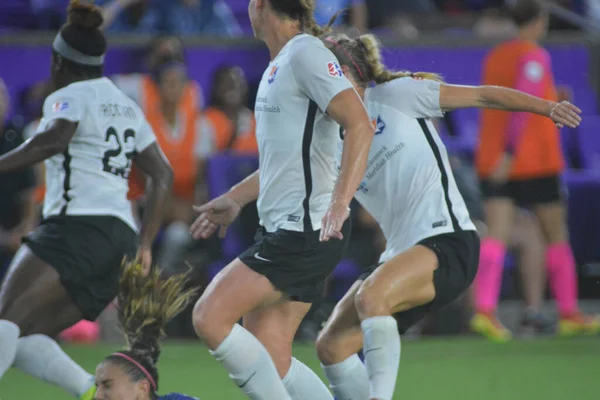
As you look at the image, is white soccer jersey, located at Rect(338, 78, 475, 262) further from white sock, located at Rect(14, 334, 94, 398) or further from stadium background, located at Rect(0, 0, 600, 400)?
stadium background, located at Rect(0, 0, 600, 400)

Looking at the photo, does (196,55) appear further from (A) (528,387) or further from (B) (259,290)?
(B) (259,290)

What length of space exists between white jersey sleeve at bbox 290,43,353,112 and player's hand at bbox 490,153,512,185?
452 centimetres

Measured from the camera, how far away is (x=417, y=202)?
203 inches

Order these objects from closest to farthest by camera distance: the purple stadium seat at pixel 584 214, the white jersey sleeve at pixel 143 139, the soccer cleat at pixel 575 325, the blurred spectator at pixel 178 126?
the white jersey sleeve at pixel 143 139
the soccer cleat at pixel 575 325
the blurred spectator at pixel 178 126
the purple stadium seat at pixel 584 214

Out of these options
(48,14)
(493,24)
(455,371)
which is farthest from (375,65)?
(493,24)

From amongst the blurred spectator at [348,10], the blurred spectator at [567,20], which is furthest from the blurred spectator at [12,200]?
the blurred spectator at [567,20]

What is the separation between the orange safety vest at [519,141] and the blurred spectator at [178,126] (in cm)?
232

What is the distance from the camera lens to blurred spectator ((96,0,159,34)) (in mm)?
10977

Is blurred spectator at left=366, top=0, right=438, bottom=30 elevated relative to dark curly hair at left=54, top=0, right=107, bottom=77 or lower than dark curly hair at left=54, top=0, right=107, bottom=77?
lower

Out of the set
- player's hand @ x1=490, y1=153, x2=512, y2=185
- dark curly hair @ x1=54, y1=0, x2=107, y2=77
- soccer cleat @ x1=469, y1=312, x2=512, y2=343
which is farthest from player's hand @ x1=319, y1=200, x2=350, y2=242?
player's hand @ x1=490, y1=153, x2=512, y2=185

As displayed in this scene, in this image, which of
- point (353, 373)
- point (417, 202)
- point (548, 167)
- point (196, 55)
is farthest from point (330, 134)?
point (196, 55)

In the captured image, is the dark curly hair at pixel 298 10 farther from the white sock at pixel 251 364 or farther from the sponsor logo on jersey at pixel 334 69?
the white sock at pixel 251 364

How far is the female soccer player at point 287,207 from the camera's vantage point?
4582 millimetres

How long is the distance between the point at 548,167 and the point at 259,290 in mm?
4812
